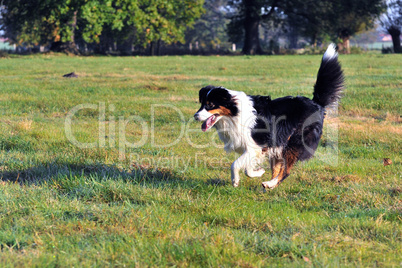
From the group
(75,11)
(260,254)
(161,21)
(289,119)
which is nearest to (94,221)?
(260,254)

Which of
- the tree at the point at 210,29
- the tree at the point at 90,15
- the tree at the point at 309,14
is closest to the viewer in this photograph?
the tree at the point at 90,15

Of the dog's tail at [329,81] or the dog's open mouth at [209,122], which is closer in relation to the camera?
the dog's open mouth at [209,122]

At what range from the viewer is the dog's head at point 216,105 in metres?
4.72

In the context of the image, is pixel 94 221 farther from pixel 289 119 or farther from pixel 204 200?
pixel 289 119

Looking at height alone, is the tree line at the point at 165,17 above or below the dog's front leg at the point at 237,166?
above

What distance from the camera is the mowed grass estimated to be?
2977 mm

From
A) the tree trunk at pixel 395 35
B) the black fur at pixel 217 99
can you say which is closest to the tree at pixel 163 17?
the tree trunk at pixel 395 35

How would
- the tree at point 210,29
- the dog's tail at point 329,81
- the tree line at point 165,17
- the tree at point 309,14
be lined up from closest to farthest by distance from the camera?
the dog's tail at point 329,81 → the tree line at point 165,17 → the tree at point 309,14 → the tree at point 210,29

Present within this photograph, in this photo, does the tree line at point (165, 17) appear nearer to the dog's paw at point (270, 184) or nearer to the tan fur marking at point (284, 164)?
the tan fur marking at point (284, 164)

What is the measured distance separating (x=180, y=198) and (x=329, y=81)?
2387 mm

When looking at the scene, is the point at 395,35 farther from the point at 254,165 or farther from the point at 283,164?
the point at 254,165

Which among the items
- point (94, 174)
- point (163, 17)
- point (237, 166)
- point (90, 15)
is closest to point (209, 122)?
point (237, 166)

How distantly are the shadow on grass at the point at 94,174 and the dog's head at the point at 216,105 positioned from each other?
75 centimetres

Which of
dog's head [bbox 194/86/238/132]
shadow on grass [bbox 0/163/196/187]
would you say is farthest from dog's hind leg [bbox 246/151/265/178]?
shadow on grass [bbox 0/163/196/187]
